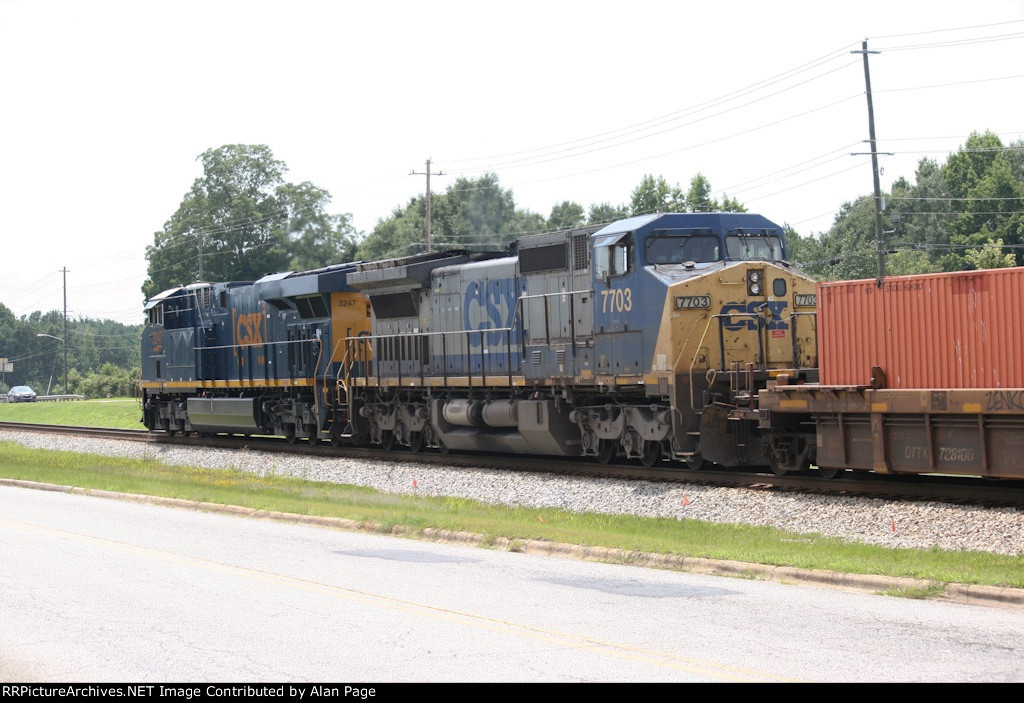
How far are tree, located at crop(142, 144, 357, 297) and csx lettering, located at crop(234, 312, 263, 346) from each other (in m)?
61.8

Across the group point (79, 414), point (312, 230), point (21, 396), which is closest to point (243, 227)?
point (312, 230)

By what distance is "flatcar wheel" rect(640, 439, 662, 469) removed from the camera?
20781 millimetres

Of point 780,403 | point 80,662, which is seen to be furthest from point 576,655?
point 780,403

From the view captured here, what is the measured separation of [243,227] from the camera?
316ft

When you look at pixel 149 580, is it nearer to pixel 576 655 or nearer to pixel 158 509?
pixel 576 655

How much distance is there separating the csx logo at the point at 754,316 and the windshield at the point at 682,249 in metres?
1.23

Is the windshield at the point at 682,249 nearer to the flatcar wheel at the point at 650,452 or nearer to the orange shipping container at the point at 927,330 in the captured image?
the orange shipping container at the point at 927,330

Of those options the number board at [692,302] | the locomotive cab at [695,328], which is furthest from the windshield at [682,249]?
the number board at [692,302]

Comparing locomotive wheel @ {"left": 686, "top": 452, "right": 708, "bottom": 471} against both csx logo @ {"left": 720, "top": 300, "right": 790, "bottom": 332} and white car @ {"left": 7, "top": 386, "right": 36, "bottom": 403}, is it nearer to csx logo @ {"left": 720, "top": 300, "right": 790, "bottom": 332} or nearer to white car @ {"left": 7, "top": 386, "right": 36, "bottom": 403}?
csx logo @ {"left": 720, "top": 300, "right": 790, "bottom": 332}

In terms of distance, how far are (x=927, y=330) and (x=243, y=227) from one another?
85579 millimetres

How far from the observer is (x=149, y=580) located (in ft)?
34.6

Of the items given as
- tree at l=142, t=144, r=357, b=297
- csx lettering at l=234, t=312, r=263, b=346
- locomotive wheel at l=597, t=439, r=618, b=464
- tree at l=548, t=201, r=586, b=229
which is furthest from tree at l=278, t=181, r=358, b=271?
locomotive wheel at l=597, t=439, r=618, b=464
